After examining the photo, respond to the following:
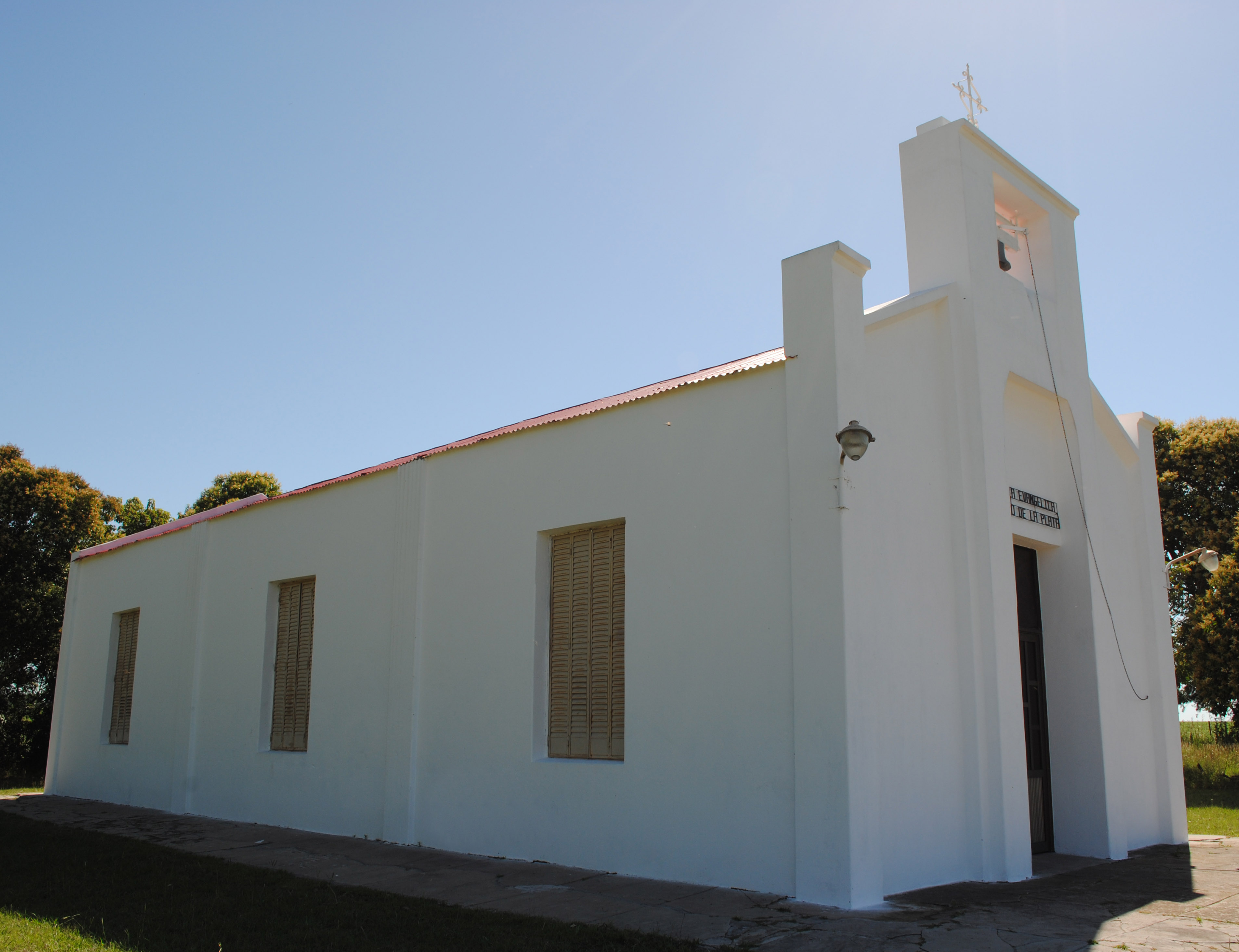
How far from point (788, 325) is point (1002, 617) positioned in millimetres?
3308

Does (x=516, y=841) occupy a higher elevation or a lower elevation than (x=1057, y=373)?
lower

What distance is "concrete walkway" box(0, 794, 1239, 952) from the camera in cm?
606

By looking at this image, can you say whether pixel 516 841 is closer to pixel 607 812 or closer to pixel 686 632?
pixel 607 812

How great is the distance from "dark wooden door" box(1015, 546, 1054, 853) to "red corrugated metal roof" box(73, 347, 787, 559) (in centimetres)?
356

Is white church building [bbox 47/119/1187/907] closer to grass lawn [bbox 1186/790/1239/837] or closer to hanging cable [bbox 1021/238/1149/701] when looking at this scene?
hanging cable [bbox 1021/238/1149/701]

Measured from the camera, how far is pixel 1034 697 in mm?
10148

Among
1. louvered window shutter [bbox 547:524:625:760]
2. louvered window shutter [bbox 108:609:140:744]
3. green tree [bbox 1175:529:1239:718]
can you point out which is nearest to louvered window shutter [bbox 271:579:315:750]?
louvered window shutter [bbox 108:609:140:744]

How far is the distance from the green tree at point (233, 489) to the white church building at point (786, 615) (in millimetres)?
16235

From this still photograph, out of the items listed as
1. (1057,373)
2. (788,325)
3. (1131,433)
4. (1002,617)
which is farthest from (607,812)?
(1131,433)

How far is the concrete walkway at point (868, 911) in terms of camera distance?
239 inches

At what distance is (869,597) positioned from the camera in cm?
761

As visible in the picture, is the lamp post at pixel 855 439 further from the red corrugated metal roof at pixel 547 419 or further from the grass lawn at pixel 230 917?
the grass lawn at pixel 230 917

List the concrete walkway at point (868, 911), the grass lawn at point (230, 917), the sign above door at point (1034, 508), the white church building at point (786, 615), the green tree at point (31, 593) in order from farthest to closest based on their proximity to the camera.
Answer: the green tree at point (31, 593)
the sign above door at point (1034, 508)
the white church building at point (786, 615)
the grass lawn at point (230, 917)
the concrete walkway at point (868, 911)

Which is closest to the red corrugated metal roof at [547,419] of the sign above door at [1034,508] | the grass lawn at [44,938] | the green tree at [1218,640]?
the sign above door at [1034,508]
